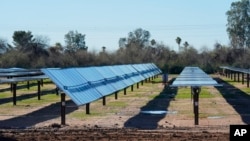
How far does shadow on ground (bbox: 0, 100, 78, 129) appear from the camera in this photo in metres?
19.1

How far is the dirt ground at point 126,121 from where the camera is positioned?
1494 centimetres

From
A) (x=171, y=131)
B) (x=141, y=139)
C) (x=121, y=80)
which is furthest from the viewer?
(x=121, y=80)

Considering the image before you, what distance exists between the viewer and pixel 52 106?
26938mm

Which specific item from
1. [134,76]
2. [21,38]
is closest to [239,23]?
[21,38]

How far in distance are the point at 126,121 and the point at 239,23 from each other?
300 feet

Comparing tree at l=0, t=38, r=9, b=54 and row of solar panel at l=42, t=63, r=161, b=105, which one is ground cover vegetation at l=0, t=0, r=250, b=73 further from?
row of solar panel at l=42, t=63, r=161, b=105

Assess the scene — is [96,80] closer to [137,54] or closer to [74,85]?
[74,85]

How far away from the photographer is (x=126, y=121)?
64.6 feet

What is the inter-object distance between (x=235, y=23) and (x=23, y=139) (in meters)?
97.2

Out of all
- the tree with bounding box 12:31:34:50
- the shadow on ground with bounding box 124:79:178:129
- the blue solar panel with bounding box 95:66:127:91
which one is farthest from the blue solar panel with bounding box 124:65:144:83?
the tree with bounding box 12:31:34:50

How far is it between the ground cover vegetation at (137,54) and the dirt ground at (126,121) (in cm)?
4488

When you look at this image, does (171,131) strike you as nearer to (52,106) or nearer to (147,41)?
(52,106)

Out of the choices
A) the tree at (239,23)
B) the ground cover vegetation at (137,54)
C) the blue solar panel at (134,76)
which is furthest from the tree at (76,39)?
the blue solar panel at (134,76)

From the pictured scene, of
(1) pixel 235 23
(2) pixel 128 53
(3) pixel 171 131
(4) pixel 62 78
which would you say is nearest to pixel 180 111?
(4) pixel 62 78
